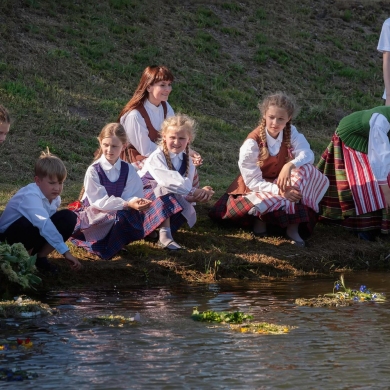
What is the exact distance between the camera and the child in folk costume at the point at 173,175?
7.52 m

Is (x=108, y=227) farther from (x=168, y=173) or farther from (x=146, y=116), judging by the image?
(x=146, y=116)

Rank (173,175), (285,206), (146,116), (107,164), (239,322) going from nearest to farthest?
(239,322)
(107,164)
(173,175)
(285,206)
(146,116)

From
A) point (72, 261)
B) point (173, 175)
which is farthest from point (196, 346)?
point (173, 175)

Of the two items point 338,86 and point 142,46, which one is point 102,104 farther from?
point 338,86

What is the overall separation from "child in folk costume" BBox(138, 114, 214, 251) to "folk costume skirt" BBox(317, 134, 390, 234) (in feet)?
4.74

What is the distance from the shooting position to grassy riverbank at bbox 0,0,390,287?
775 cm

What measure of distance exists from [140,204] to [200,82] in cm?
866

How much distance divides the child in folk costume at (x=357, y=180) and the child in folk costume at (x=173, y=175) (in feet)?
4.71

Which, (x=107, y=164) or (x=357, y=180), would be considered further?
(x=357, y=180)

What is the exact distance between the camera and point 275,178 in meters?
8.11

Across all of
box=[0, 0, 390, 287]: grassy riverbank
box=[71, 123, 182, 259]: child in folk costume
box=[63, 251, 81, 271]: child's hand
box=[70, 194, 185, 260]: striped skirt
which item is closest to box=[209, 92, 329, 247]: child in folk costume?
box=[0, 0, 390, 287]: grassy riverbank

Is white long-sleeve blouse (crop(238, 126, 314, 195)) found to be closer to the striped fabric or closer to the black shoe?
the striped fabric

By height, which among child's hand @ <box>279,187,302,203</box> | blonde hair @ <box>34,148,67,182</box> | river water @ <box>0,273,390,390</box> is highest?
blonde hair @ <box>34,148,67,182</box>

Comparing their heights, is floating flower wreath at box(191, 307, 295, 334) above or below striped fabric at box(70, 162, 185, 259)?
below
